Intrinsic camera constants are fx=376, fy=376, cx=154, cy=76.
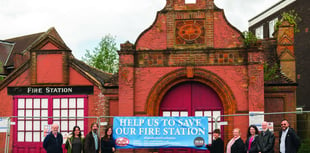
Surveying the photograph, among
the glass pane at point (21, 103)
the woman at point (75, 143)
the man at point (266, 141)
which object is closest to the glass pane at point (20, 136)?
the glass pane at point (21, 103)

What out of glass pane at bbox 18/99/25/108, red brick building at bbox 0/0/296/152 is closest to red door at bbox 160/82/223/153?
red brick building at bbox 0/0/296/152

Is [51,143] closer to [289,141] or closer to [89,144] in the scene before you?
[89,144]

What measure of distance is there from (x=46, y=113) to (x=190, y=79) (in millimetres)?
6547

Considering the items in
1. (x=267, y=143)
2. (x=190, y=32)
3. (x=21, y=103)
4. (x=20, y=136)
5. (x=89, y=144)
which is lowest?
(x=20, y=136)

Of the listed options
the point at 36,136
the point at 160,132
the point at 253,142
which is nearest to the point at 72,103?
the point at 36,136

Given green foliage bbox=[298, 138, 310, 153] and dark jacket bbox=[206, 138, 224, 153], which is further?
green foliage bbox=[298, 138, 310, 153]

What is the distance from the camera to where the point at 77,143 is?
10930 millimetres

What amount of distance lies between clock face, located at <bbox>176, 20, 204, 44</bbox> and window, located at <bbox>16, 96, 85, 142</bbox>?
5135 mm

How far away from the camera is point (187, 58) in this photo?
1444 centimetres

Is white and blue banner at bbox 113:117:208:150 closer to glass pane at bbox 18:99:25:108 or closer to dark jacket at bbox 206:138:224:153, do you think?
dark jacket at bbox 206:138:224:153

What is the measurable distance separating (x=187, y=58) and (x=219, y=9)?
2.27m

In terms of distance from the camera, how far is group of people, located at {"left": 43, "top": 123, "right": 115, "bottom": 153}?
10.5 metres

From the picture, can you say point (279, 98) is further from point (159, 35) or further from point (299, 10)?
point (299, 10)

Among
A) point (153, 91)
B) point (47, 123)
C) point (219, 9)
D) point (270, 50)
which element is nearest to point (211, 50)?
point (219, 9)
